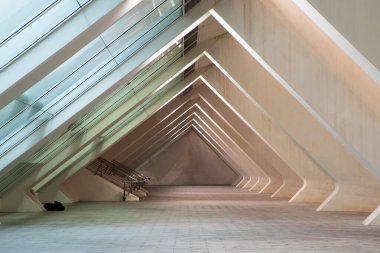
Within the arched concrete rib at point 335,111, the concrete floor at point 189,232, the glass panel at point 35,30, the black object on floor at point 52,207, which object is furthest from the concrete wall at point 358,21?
the black object on floor at point 52,207

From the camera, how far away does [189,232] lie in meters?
13.1

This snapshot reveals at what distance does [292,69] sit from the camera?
1794 centimetres

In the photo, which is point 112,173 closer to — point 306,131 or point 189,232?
point 306,131

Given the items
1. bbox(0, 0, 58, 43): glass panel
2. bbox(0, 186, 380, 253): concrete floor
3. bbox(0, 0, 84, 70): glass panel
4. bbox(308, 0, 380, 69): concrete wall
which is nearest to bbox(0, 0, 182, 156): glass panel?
bbox(0, 186, 380, 253): concrete floor

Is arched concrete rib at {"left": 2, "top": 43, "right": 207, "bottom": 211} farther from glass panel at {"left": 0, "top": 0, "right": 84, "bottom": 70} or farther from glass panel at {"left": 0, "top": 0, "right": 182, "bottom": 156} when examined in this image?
glass panel at {"left": 0, "top": 0, "right": 84, "bottom": 70}

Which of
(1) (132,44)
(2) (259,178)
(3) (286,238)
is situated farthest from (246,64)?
(2) (259,178)

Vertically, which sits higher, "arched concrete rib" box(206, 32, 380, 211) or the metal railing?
the metal railing

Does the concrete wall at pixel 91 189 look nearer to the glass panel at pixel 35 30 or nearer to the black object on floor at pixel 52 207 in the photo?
the black object on floor at pixel 52 207

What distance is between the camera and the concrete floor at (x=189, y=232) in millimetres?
10695

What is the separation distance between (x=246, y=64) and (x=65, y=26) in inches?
505

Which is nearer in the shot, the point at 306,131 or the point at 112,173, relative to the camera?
the point at 306,131

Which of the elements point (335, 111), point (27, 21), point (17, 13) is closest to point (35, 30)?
point (27, 21)

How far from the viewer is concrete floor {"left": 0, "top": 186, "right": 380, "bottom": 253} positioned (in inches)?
421

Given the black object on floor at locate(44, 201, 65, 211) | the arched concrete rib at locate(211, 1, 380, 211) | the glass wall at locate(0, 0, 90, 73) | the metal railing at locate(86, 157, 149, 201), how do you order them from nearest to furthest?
1. the glass wall at locate(0, 0, 90, 73)
2. the arched concrete rib at locate(211, 1, 380, 211)
3. the black object on floor at locate(44, 201, 65, 211)
4. the metal railing at locate(86, 157, 149, 201)
